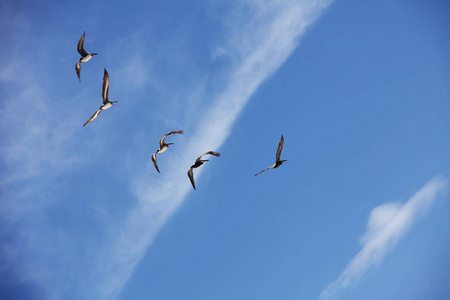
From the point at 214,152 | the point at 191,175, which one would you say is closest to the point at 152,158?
the point at 191,175

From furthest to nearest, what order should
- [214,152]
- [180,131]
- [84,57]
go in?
[84,57]
[180,131]
[214,152]

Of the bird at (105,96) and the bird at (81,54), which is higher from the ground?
the bird at (81,54)

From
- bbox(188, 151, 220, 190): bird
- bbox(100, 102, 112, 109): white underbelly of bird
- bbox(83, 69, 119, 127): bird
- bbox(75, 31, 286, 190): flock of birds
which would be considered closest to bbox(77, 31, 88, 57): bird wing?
bbox(75, 31, 286, 190): flock of birds

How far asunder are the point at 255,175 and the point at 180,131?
22.6 ft

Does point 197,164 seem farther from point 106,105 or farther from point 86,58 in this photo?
point 86,58

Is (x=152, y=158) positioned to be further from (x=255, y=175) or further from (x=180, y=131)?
(x=255, y=175)

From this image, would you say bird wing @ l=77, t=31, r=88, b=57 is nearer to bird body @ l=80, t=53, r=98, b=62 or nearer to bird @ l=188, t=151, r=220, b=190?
bird body @ l=80, t=53, r=98, b=62

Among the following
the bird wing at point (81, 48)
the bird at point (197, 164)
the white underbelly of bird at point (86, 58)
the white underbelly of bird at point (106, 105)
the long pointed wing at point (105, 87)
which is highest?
the white underbelly of bird at point (86, 58)

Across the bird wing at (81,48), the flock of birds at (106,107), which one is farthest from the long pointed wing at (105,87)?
the bird wing at (81,48)

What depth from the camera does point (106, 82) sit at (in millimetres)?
29953

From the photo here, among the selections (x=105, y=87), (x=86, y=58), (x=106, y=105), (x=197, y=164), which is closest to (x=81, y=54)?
(x=86, y=58)

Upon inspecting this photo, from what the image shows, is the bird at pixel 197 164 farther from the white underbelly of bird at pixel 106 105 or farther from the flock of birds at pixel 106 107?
the white underbelly of bird at pixel 106 105

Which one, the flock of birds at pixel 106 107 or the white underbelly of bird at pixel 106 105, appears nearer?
the flock of birds at pixel 106 107

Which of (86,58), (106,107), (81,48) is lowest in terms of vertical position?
(106,107)
